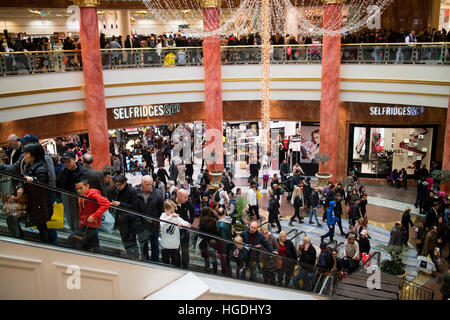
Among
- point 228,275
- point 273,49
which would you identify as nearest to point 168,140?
point 273,49

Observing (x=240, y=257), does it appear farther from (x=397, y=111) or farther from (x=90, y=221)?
(x=397, y=111)

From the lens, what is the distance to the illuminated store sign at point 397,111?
1689 cm

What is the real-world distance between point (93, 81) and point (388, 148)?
435 inches

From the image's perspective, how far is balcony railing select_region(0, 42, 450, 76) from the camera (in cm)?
1314

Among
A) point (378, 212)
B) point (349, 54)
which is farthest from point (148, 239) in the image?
point (349, 54)

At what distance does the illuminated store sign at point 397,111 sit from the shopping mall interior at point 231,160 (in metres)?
0.05

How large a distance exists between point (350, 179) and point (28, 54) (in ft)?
33.1

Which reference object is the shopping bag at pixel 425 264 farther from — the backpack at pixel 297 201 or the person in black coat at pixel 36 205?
the person in black coat at pixel 36 205

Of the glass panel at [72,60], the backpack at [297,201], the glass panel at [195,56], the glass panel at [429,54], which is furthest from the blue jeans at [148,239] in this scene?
the glass panel at [429,54]

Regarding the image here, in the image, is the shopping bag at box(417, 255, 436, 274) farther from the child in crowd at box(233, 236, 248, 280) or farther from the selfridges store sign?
the selfridges store sign

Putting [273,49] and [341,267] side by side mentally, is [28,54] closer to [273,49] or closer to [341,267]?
[273,49]

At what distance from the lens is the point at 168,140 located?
1977 cm

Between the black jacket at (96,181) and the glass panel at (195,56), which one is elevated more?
the glass panel at (195,56)

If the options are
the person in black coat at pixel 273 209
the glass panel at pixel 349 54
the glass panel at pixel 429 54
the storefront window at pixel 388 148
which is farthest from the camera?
the storefront window at pixel 388 148
